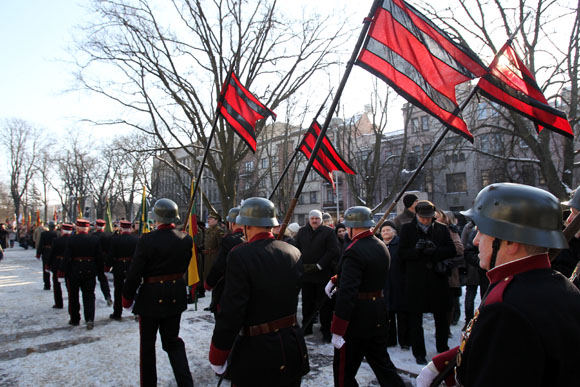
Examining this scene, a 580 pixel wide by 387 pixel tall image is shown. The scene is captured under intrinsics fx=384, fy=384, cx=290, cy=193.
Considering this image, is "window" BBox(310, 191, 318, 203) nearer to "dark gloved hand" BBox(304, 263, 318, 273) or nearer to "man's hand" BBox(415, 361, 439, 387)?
"dark gloved hand" BBox(304, 263, 318, 273)

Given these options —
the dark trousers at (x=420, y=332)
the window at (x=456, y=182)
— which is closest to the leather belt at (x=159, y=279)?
the dark trousers at (x=420, y=332)

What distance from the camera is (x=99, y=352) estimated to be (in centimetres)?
574

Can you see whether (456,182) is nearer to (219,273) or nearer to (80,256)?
(80,256)

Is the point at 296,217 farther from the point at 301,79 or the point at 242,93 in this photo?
the point at 242,93

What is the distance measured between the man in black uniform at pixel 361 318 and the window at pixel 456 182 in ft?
134

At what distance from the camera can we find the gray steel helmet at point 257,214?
10.7ft

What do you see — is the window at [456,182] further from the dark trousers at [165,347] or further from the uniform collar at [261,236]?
the uniform collar at [261,236]

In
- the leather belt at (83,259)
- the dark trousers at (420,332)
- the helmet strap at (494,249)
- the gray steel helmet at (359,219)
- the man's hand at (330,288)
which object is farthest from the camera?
the leather belt at (83,259)

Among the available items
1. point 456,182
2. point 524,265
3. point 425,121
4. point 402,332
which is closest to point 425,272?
point 402,332

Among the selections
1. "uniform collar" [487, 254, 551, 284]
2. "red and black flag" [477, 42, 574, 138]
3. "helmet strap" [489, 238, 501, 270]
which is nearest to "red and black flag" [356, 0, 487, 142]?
"red and black flag" [477, 42, 574, 138]

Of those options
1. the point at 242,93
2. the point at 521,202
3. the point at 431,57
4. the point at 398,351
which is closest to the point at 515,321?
the point at 521,202

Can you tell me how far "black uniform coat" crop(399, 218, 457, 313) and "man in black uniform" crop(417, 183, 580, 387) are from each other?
353 cm

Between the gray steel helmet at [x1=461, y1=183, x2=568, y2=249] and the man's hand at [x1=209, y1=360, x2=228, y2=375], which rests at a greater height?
the gray steel helmet at [x1=461, y1=183, x2=568, y2=249]

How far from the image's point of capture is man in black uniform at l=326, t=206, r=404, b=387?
3680mm
